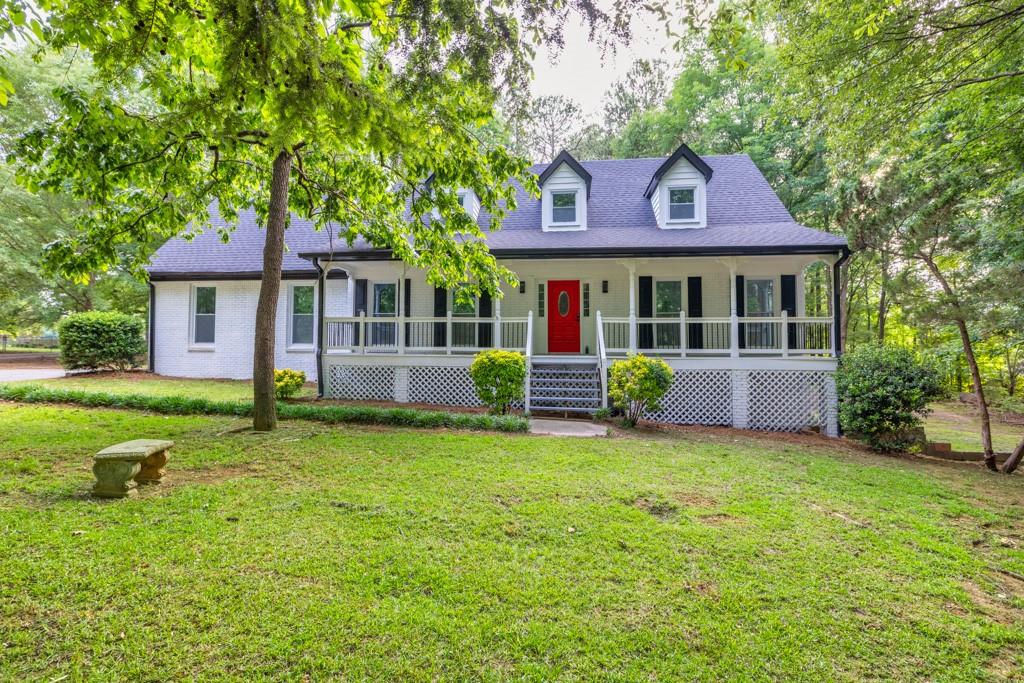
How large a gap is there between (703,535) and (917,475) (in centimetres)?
455

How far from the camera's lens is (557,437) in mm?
7184

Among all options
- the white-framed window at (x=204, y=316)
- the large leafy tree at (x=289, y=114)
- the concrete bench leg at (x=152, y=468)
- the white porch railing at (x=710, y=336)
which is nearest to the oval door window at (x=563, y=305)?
the white porch railing at (x=710, y=336)

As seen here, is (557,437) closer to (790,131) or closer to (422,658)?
(422,658)

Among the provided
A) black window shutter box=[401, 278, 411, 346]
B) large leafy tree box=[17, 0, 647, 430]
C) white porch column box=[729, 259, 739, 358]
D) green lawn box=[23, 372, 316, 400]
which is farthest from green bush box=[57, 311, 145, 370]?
white porch column box=[729, 259, 739, 358]

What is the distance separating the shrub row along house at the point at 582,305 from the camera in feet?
31.7

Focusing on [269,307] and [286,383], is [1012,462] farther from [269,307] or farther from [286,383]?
[286,383]

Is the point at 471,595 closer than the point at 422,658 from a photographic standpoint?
No

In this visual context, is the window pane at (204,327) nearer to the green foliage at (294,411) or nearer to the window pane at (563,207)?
the green foliage at (294,411)

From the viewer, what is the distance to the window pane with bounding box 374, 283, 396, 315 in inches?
514

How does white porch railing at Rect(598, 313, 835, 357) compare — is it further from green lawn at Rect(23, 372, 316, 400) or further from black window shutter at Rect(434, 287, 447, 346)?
green lawn at Rect(23, 372, 316, 400)

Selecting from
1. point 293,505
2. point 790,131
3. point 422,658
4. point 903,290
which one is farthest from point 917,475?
point 790,131

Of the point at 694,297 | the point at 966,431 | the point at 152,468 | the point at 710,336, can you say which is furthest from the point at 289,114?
the point at 966,431

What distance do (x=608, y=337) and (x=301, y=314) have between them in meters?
9.24

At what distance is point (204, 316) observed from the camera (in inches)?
557
